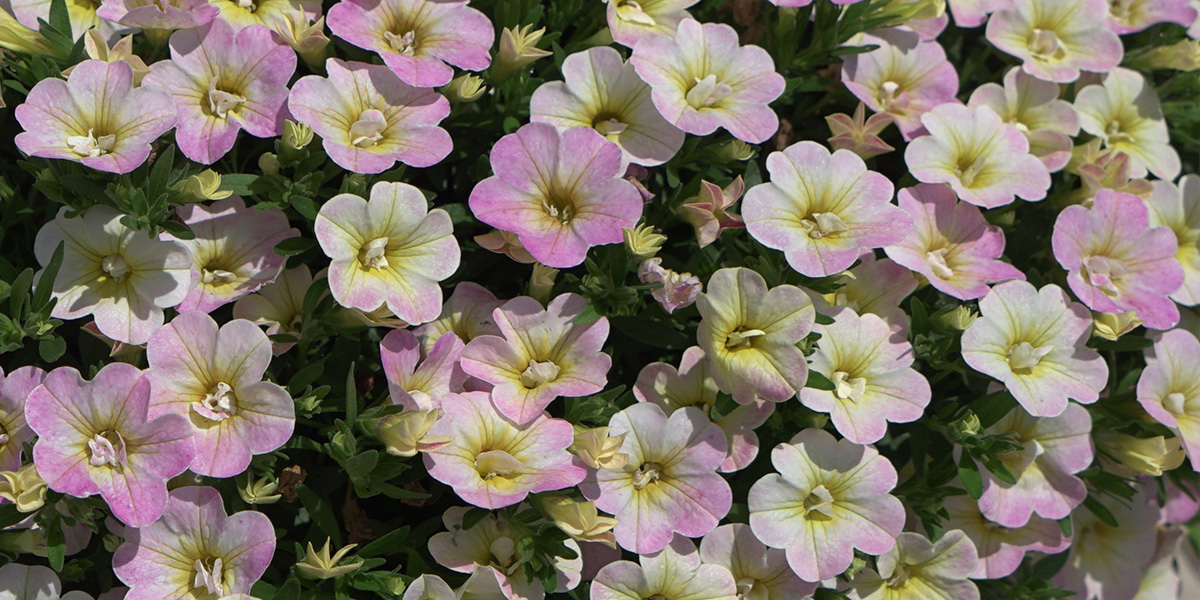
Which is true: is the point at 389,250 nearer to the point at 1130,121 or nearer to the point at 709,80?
the point at 709,80

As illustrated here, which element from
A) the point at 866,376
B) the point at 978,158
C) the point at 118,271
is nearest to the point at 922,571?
the point at 866,376

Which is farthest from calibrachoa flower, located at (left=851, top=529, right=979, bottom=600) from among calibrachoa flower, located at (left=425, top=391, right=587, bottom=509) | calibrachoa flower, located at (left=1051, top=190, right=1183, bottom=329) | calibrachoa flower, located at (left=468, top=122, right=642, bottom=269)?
calibrachoa flower, located at (left=468, top=122, right=642, bottom=269)

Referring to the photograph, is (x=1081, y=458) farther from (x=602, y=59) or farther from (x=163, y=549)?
(x=163, y=549)

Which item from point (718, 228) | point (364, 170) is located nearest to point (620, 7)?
point (718, 228)

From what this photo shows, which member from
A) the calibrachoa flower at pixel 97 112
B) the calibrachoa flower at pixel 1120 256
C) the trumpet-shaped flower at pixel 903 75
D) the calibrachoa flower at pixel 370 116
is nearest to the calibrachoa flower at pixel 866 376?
the calibrachoa flower at pixel 1120 256

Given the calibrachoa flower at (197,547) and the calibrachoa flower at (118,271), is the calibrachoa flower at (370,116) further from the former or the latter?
the calibrachoa flower at (197,547)

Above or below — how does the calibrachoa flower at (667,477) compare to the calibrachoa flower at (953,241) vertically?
below
